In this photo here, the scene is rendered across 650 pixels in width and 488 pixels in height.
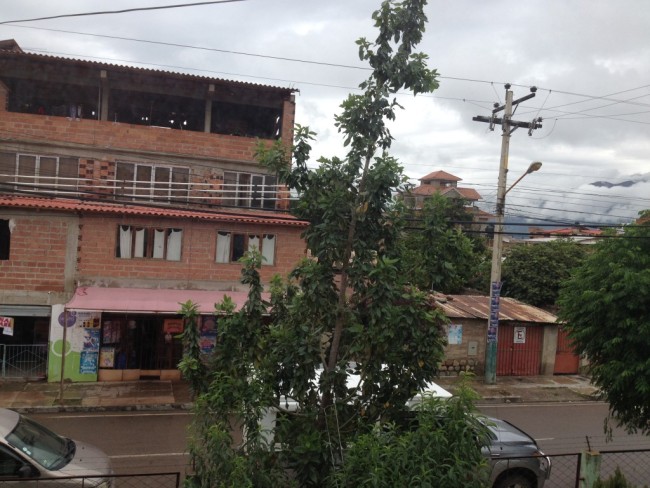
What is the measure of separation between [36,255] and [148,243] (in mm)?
2985

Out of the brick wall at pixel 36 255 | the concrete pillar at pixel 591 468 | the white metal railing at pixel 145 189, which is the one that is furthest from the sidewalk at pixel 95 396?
the concrete pillar at pixel 591 468

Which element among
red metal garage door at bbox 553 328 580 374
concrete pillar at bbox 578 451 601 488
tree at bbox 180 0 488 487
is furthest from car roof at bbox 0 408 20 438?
red metal garage door at bbox 553 328 580 374

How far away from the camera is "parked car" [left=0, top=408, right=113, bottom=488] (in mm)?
6801

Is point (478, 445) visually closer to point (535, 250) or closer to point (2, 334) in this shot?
point (2, 334)

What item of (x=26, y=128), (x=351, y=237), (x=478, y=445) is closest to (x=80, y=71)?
(x=26, y=128)

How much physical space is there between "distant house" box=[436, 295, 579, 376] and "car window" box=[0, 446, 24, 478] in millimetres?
14347

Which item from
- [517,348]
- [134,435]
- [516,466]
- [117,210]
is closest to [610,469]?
[516,466]

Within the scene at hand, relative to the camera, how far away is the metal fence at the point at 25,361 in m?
16.3

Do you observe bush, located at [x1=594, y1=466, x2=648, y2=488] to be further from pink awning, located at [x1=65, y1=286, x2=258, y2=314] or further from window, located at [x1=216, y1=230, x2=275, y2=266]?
window, located at [x1=216, y1=230, x2=275, y2=266]

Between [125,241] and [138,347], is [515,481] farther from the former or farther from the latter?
[125,241]

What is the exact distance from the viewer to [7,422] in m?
7.46

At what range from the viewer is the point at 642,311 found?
8.26m

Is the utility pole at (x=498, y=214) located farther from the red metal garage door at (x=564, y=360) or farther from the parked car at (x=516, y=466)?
the parked car at (x=516, y=466)

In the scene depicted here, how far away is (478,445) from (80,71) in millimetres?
18520
